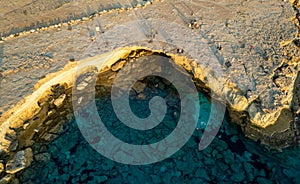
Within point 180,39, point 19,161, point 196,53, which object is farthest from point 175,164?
point 180,39

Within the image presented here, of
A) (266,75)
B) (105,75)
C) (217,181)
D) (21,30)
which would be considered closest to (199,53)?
(266,75)

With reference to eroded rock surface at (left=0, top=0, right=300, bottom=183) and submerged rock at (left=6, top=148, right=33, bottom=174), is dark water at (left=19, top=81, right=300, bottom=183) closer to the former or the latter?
submerged rock at (left=6, top=148, right=33, bottom=174)

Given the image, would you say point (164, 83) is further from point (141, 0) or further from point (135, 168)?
point (141, 0)

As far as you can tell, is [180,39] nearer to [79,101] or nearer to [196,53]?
[196,53]

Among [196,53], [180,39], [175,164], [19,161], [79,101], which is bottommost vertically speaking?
[175,164]

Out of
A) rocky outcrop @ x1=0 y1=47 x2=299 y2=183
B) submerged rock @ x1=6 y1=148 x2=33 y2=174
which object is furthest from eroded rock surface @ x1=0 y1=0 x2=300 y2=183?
submerged rock @ x1=6 y1=148 x2=33 y2=174

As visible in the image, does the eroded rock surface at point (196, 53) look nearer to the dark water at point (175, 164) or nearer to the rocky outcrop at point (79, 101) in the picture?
the rocky outcrop at point (79, 101)
